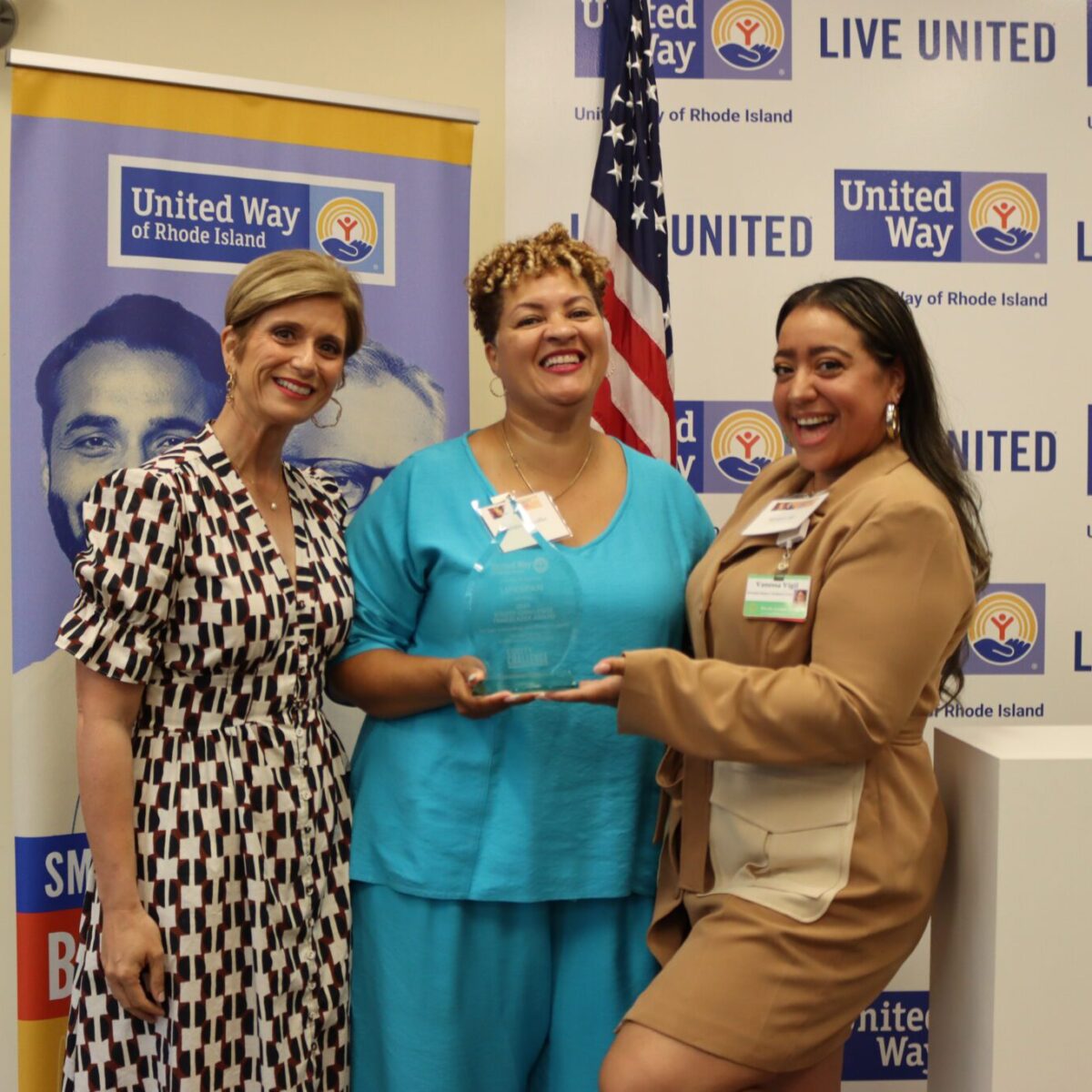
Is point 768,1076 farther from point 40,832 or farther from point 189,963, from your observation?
point 40,832

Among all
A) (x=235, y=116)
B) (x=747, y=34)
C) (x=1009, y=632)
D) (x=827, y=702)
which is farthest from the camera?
(x=1009, y=632)

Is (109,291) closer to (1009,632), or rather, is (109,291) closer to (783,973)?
(783,973)

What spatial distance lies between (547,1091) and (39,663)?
4.21 ft

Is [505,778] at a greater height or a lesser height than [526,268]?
lesser

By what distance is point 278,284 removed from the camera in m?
1.93

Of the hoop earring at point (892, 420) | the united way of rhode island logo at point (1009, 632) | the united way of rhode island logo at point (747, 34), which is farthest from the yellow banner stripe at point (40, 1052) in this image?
the united way of rhode island logo at point (747, 34)

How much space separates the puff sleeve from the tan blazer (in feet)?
2.38

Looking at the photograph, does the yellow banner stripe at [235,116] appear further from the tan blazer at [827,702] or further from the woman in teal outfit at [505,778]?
the tan blazer at [827,702]

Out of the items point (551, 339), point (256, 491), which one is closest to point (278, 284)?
point (256, 491)

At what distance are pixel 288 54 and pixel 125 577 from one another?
2.04 meters

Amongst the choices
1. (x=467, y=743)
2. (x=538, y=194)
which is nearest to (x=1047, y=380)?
(x=538, y=194)

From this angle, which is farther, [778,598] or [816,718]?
[778,598]

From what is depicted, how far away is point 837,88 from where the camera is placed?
3389 mm

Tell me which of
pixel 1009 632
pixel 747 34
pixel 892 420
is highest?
pixel 747 34
